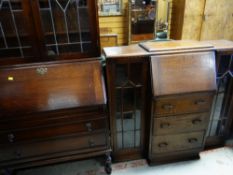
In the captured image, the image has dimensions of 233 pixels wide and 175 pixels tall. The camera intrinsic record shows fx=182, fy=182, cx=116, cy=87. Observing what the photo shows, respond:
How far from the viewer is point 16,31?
4.38 ft

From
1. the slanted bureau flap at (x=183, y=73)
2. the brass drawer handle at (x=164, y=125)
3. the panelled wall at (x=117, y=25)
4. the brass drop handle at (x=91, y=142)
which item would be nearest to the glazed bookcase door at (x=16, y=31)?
the brass drop handle at (x=91, y=142)

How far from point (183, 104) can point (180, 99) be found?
2.5 inches

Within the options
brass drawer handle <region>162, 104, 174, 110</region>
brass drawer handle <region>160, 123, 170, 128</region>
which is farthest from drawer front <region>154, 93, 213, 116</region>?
brass drawer handle <region>160, 123, 170, 128</region>

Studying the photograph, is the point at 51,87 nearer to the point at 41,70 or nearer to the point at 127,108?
the point at 41,70

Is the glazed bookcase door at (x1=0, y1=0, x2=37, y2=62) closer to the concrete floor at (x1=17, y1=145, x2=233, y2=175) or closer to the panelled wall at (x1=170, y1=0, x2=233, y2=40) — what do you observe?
the concrete floor at (x1=17, y1=145, x2=233, y2=175)

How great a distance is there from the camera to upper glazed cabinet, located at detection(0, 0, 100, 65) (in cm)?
128

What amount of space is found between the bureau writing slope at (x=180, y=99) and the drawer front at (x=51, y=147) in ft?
1.69

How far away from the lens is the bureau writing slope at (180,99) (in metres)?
1.45

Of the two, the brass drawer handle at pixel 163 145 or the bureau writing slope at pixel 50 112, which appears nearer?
the bureau writing slope at pixel 50 112

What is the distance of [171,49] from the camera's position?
4.85ft

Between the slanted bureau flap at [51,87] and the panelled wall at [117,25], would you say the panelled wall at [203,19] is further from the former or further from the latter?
the slanted bureau flap at [51,87]

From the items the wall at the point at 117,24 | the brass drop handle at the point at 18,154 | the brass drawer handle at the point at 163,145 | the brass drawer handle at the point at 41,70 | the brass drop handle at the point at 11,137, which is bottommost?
the brass drawer handle at the point at 163,145

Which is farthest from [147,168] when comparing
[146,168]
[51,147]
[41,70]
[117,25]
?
[117,25]

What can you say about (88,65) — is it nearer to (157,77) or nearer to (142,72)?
(142,72)
